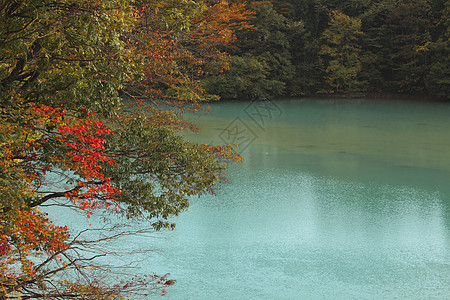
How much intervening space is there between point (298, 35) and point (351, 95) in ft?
12.9

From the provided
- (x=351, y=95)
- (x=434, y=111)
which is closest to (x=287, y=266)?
(x=434, y=111)

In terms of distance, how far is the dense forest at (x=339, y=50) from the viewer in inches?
912

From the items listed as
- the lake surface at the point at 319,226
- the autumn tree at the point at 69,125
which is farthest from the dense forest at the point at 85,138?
the lake surface at the point at 319,226

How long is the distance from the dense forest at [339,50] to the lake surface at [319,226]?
8.36 m

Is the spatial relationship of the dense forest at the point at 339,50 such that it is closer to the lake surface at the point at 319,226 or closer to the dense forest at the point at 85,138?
the lake surface at the point at 319,226

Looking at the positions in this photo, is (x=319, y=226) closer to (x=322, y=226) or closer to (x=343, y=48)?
(x=322, y=226)

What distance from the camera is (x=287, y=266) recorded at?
22.7 ft

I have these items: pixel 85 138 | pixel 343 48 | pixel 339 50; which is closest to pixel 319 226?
pixel 85 138

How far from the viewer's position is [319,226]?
8.39 m

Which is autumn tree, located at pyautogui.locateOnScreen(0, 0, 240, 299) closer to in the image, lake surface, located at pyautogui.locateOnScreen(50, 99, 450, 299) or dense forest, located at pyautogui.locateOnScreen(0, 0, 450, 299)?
dense forest, located at pyautogui.locateOnScreen(0, 0, 450, 299)

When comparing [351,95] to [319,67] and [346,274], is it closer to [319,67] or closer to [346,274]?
[319,67]

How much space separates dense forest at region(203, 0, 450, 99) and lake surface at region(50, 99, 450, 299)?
836 centimetres

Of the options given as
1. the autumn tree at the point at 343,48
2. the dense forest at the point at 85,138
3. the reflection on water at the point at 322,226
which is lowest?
the reflection on water at the point at 322,226

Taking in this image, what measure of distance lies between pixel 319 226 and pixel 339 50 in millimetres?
18503
